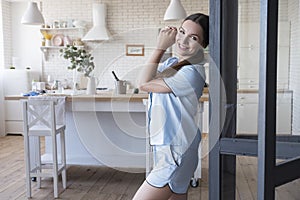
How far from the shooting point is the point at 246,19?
136cm

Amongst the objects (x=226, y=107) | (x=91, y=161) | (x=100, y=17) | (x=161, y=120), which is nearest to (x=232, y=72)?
(x=226, y=107)

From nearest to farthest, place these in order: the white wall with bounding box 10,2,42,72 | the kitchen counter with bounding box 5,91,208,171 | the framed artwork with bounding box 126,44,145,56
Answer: the kitchen counter with bounding box 5,91,208,171, the framed artwork with bounding box 126,44,145,56, the white wall with bounding box 10,2,42,72

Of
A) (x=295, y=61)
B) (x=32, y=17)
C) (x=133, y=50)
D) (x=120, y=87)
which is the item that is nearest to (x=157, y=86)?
(x=295, y=61)

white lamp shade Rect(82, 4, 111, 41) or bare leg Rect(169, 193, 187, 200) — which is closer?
bare leg Rect(169, 193, 187, 200)

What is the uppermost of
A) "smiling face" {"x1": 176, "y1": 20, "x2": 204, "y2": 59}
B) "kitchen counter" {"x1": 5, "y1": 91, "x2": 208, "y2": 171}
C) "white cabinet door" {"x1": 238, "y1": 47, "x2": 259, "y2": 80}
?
"smiling face" {"x1": 176, "y1": 20, "x2": 204, "y2": 59}

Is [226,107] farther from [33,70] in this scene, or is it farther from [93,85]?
[33,70]

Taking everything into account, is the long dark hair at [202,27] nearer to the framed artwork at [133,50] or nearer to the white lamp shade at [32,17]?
the white lamp shade at [32,17]

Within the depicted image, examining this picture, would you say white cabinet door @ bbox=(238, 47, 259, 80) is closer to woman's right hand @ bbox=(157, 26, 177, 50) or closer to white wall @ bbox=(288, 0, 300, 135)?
white wall @ bbox=(288, 0, 300, 135)

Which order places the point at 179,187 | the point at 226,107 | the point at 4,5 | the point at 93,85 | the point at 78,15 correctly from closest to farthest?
1. the point at 179,187
2. the point at 226,107
3. the point at 93,85
4. the point at 4,5
5. the point at 78,15

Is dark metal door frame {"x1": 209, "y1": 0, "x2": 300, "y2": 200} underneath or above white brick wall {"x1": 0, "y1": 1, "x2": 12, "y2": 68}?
underneath

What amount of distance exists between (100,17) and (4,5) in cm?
175

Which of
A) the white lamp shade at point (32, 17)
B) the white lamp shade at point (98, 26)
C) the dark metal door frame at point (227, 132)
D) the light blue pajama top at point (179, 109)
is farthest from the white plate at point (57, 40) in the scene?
the light blue pajama top at point (179, 109)

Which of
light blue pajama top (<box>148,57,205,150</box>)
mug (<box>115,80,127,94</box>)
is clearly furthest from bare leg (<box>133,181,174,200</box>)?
mug (<box>115,80,127,94</box>)

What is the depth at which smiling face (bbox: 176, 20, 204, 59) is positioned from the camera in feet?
3.93
